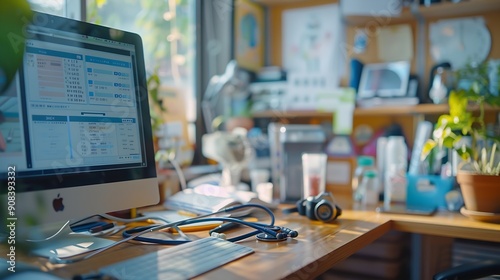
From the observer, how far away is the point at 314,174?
1.39m

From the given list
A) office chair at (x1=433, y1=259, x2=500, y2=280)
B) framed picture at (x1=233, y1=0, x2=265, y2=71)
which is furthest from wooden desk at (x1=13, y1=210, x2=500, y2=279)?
framed picture at (x1=233, y1=0, x2=265, y2=71)

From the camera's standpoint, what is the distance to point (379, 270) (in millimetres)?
1478

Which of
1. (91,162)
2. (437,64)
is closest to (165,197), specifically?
(91,162)

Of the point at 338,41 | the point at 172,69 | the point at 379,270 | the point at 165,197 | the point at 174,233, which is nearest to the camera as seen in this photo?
the point at 174,233

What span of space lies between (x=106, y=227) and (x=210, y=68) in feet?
3.57

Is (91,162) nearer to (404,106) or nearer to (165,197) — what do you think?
(165,197)

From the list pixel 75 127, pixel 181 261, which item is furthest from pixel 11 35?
pixel 181 261

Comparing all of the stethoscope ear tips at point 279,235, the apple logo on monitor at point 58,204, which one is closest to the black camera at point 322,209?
the stethoscope ear tips at point 279,235

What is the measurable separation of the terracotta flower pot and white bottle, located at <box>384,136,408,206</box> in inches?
10.0

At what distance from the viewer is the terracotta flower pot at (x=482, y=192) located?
3.68 feet

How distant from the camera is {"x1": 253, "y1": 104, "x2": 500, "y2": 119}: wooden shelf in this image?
1.55m

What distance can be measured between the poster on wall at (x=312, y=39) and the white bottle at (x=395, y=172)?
49 cm

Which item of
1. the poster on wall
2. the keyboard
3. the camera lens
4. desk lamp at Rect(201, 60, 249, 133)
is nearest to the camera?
the keyboard

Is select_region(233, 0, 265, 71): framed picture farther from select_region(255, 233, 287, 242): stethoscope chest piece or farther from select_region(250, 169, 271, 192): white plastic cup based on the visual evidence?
select_region(255, 233, 287, 242): stethoscope chest piece
